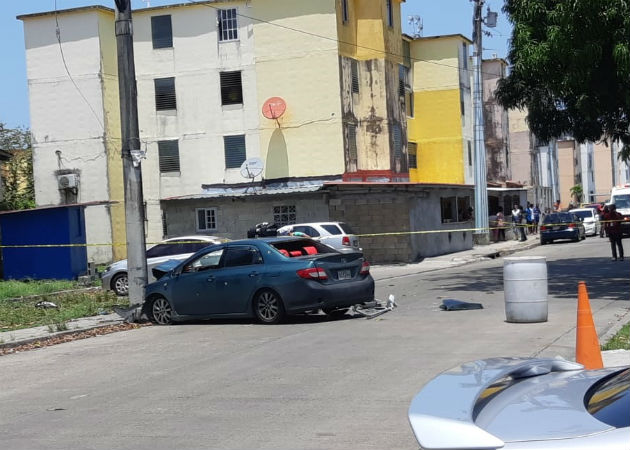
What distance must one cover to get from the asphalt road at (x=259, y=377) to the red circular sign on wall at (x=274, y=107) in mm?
23067

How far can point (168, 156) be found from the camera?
44.5m

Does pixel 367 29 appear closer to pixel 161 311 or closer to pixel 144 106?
pixel 144 106

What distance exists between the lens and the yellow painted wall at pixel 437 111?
51.9 m

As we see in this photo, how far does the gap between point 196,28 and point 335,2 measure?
6891 mm

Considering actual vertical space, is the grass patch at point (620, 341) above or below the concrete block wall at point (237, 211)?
below

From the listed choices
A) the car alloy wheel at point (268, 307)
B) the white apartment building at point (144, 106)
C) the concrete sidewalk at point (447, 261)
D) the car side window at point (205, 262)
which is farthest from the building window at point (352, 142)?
the car alloy wheel at point (268, 307)

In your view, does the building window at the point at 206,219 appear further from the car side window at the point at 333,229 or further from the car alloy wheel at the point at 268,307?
the car alloy wheel at the point at 268,307

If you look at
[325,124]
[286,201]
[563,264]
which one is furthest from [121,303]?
[325,124]

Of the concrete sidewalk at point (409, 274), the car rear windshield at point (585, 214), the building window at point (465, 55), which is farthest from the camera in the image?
the building window at point (465, 55)

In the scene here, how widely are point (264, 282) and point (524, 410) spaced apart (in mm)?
12773

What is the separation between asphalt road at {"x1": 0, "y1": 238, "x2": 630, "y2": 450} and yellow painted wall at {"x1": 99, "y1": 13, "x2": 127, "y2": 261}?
27384mm

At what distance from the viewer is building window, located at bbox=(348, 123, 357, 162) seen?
1651 inches

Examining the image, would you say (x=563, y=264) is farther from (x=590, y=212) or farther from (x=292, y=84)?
(x=590, y=212)

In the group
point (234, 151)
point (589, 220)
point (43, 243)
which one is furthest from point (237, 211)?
point (589, 220)
